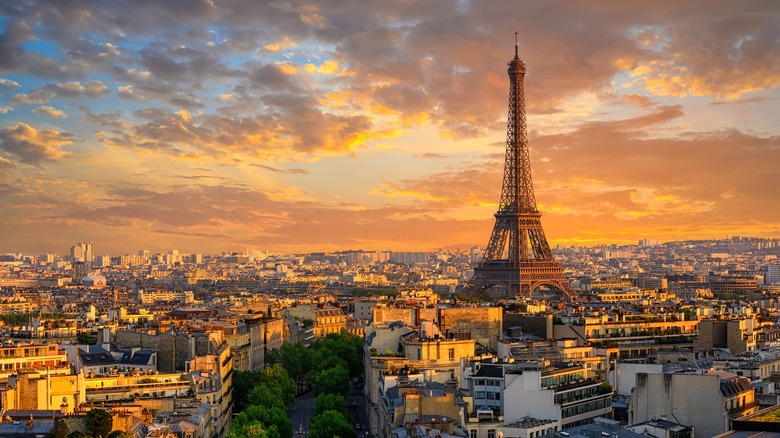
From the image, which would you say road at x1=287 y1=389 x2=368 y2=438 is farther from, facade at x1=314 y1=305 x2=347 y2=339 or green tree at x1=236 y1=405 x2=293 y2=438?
facade at x1=314 y1=305 x2=347 y2=339

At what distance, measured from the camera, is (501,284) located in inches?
6171

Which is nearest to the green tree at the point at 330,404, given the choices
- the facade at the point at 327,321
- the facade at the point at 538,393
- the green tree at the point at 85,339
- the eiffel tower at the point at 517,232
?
the facade at the point at 538,393

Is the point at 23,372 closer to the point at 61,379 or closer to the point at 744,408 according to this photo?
the point at 61,379

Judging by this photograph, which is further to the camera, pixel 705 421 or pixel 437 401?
pixel 437 401

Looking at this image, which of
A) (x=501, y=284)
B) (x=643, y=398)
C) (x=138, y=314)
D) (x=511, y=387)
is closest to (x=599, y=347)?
(x=511, y=387)

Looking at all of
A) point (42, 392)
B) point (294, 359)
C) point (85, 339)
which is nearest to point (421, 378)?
point (42, 392)

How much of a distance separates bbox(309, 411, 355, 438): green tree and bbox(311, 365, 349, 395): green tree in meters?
15.1

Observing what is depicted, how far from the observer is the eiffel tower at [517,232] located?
156250 mm

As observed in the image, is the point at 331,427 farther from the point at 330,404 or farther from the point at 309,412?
the point at 309,412

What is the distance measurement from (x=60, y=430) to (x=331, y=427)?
1675 centimetres

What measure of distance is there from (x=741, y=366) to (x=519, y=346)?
12.4m

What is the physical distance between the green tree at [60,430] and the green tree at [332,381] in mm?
30950

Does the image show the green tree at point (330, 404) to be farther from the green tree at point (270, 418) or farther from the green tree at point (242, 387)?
the green tree at point (242, 387)

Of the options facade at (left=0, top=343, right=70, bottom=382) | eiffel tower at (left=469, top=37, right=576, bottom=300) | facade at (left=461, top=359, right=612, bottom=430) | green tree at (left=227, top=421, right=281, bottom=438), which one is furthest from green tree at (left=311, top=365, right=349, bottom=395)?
eiffel tower at (left=469, top=37, right=576, bottom=300)
